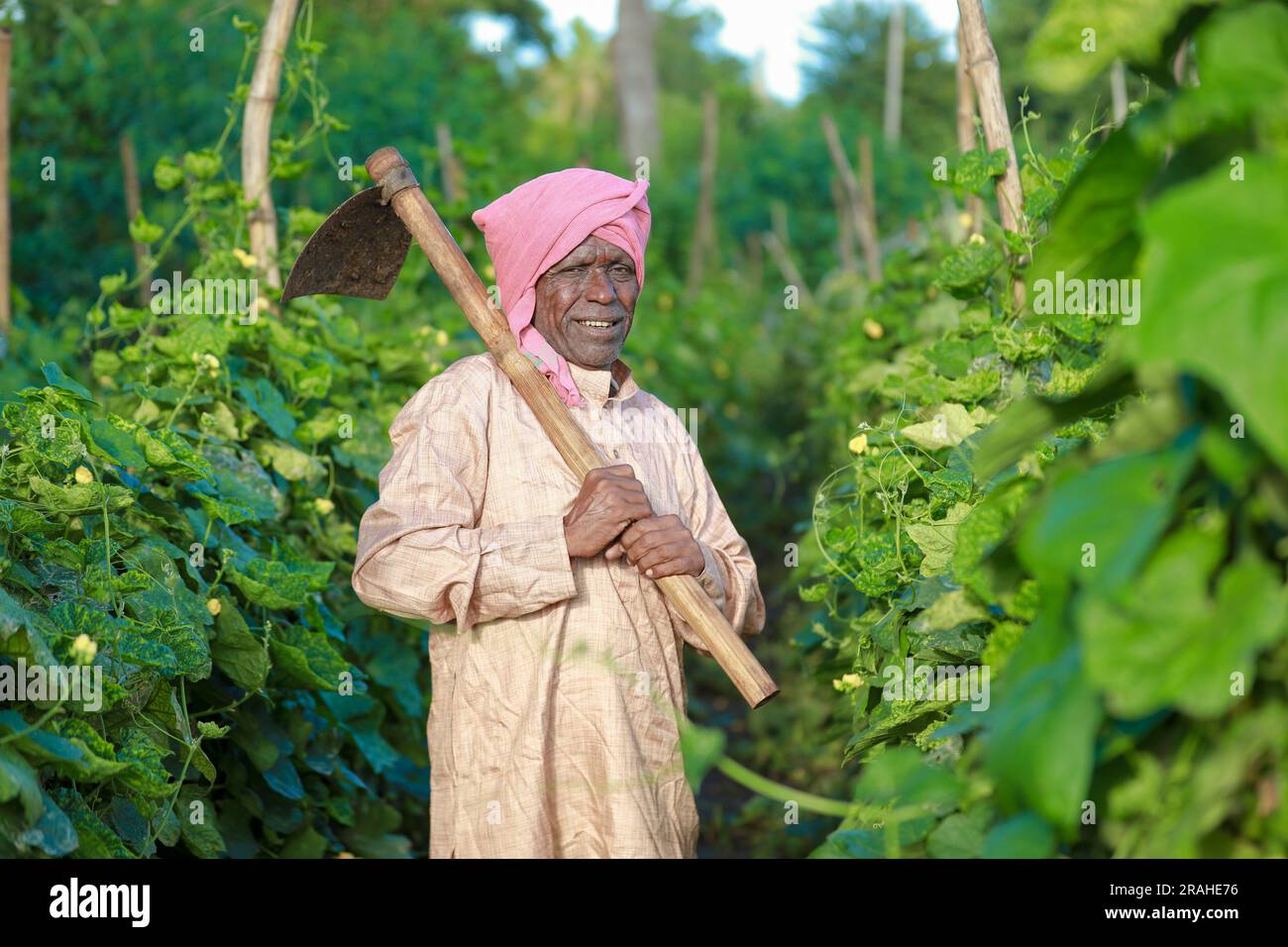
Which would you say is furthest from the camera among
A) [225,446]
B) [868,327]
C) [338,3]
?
[338,3]

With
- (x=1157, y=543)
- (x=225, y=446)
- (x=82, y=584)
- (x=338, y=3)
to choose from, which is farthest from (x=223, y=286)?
(x=338, y=3)

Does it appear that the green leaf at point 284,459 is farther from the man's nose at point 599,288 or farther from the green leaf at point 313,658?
the man's nose at point 599,288

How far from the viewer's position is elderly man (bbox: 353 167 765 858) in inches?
106

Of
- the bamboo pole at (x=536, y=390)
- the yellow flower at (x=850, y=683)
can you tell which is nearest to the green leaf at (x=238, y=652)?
the bamboo pole at (x=536, y=390)

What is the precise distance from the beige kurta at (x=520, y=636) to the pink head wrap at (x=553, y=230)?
104 mm

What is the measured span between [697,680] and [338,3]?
19.1m

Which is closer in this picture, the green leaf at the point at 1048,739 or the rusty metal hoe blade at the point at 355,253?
the green leaf at the point at 1048,739

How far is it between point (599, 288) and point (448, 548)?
62 cm

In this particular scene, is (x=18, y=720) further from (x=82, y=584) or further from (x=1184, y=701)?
(x=1184, y=701)

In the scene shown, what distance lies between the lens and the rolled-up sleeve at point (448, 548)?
2664 mm

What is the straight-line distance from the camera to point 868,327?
5547 mm

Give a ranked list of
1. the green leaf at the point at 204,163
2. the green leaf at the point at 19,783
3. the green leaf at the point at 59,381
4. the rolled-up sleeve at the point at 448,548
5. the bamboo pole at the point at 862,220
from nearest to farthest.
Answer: the green leaf at the point at 19,783
the rolled-up sleeve at the point at 448,548
the green leaf at the point at 59,381
the green leaf at the point at 204,163
the bamboo pole at the point at 862,220

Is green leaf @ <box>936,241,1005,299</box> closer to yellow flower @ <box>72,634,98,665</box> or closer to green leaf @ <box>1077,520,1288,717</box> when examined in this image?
yellow flower @ <box>72,634,98,665</box>

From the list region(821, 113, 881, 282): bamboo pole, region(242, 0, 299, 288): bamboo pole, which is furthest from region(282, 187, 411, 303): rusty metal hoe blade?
region(821, 113, 881, 282): bamboo pole
